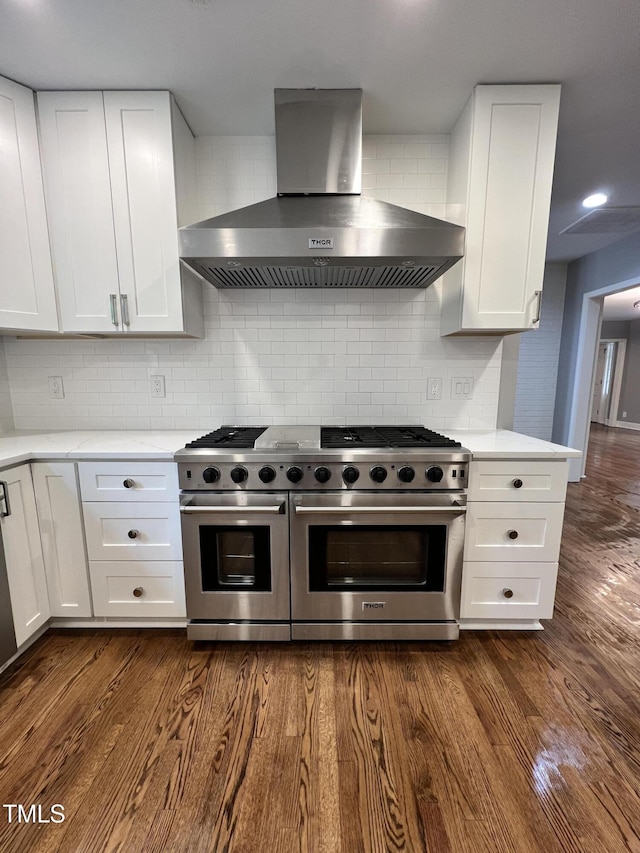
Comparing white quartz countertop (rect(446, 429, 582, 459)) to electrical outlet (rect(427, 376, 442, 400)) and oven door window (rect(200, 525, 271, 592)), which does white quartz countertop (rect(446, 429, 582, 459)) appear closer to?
electrical outlet (rect(427, 376, 442, 400))

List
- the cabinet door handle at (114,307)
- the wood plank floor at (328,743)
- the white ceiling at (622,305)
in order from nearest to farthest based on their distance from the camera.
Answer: the wood plank floor at (328,743) → the cabinet door handle at (114,307) → the white ceiling at (622,305)

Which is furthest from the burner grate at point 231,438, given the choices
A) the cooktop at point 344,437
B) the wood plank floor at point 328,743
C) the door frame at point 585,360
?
the door frame at point 585,360

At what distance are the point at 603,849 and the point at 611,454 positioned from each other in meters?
6.44

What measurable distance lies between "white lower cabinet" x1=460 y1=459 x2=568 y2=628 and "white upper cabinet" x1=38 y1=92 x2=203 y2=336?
1.78 m

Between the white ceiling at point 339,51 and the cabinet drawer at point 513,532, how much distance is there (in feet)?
6.38

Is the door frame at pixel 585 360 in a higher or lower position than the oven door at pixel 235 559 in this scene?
higher

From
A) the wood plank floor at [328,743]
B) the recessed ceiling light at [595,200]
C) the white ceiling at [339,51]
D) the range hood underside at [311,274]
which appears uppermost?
→ the recessed ceiling light at [595,200]

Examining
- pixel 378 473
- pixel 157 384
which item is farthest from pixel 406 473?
pixel 157 384

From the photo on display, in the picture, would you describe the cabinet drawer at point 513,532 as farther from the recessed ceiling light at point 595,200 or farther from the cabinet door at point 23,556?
→ the recessed ceiling light at point 595,200

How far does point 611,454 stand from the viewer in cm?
598

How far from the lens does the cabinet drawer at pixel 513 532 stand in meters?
1.73

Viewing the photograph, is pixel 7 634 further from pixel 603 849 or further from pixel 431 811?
pixel 603 849

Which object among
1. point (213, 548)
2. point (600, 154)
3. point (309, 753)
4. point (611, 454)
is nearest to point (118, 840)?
point (309, 753)

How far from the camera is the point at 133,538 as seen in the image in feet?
5.74
